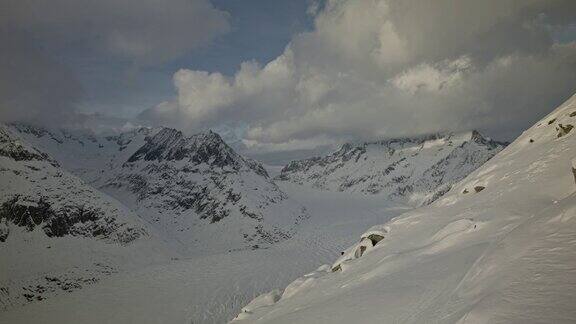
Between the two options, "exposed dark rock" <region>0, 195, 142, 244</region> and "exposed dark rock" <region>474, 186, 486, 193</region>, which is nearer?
"exposed dark rock" <region>474, 186, 486, 193</region>

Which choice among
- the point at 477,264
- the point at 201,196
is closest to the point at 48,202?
the point at 201,196

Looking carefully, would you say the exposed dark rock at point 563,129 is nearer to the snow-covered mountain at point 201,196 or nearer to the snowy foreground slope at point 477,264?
the snowy foreground slope at point 477,264

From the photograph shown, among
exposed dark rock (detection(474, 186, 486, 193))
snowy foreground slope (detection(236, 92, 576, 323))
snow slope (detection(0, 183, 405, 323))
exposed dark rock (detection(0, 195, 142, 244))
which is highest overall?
exposed dark rock (detection(0, 195, 142, 244))

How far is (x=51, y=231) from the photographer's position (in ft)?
255

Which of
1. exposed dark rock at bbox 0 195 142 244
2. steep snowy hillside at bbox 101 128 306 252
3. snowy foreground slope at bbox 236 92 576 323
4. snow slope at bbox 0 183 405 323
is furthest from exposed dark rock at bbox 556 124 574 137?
steep snowy hillside at bbox 101 128 306 252

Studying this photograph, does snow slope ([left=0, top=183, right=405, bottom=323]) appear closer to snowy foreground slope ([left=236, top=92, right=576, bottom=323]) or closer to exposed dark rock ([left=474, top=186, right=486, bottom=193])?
snowy foreground slope ([left=236, top=92, right=576, bottom=323])

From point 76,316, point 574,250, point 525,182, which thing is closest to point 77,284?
point 76,316

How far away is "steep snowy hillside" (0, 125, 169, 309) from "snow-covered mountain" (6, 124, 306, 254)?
17362 millimetres

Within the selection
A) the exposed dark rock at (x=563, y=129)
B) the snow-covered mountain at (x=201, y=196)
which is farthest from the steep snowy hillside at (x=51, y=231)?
the exposed dark rock at (x=563, y=129)

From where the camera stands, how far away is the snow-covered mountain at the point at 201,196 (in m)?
112

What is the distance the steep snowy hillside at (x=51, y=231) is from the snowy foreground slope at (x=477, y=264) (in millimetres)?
59548

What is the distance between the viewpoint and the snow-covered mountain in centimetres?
11169

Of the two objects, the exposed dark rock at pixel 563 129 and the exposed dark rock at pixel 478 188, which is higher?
the exposed dark rock at pixel 563 129

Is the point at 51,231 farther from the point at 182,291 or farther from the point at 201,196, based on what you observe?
the point at 201,196
